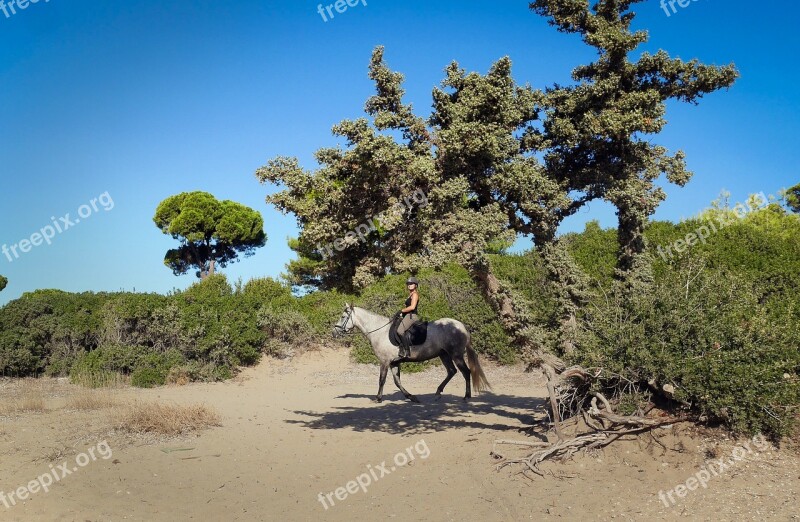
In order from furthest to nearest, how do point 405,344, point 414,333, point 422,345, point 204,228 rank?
point 204,228
point 422,345
point 414,333
point 405,344

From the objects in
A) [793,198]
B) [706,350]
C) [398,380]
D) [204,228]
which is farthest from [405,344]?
[793,198]

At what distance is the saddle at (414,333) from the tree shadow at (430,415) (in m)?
1.52

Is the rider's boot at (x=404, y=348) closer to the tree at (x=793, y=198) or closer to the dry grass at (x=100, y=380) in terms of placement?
the dry grass at (x=100, y=380)

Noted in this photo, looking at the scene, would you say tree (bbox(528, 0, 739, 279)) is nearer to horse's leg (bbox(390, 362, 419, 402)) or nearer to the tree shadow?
the tree shadow

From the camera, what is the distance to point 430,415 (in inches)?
503

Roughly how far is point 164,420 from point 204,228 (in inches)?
1353

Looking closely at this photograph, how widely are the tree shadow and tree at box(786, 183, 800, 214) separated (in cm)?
4280

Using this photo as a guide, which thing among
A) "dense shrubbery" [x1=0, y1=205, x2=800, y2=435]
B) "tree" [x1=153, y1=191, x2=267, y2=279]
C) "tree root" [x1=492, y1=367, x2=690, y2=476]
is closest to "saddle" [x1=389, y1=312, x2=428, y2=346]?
"dense shrubbery" [x1=0, y1=205, x2=800, y2=435]

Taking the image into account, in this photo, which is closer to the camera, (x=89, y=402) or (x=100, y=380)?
(x=89, y=402)

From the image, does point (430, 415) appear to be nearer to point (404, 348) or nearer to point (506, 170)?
point (404, 348)

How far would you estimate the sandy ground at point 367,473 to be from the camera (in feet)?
22.7

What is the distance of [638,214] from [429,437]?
5.14m

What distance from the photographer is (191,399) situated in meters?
15.2

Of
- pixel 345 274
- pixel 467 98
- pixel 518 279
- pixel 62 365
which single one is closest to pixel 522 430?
pixel 345 274
